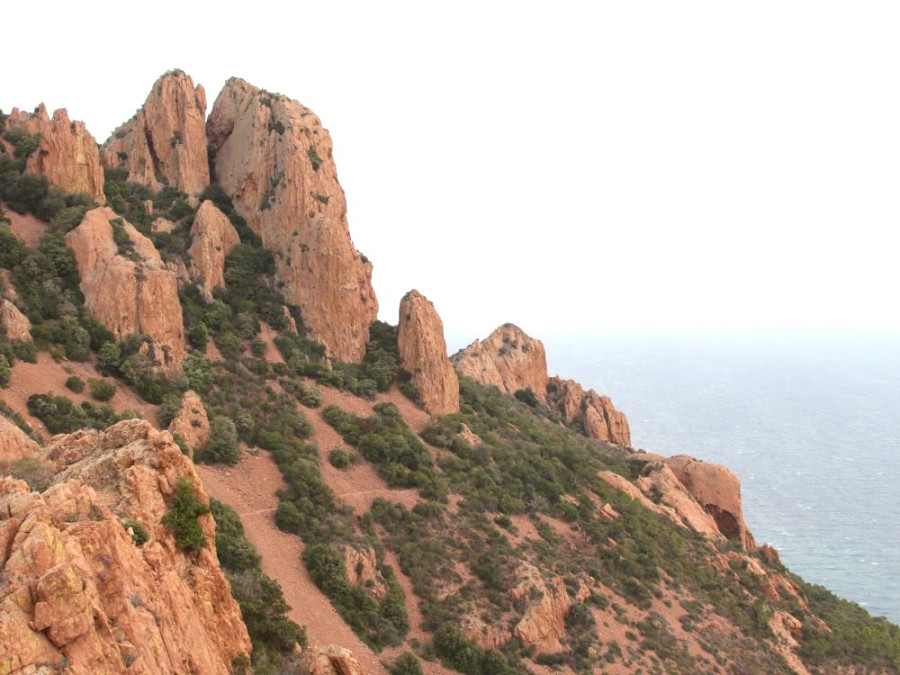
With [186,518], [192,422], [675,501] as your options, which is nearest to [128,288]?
[192,422]

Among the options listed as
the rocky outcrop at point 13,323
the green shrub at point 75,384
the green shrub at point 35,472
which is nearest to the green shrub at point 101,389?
the green shrub at point 75,384

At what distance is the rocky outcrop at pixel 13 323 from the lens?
3003 cm

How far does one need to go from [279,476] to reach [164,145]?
2639cm

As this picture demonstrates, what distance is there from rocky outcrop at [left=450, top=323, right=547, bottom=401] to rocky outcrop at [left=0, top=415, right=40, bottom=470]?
41548 millimetres

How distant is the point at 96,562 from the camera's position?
11781 millimetres

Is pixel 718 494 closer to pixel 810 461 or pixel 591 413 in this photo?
pixel 591 413

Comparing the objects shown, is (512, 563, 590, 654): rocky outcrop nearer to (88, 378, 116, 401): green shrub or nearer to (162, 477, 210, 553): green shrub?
(162, 477, 210, 553): green shrub

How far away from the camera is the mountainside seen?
1401 centimetres

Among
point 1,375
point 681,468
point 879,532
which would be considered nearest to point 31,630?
point 1,375

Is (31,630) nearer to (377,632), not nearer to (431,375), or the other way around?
(377,632)

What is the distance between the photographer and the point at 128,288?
34.0m

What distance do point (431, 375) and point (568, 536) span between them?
43.3 ft

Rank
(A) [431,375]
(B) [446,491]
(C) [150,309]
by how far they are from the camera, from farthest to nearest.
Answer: (A) [431,375] < (B) [446,491] < (C) [150,309]

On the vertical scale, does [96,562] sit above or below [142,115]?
below
